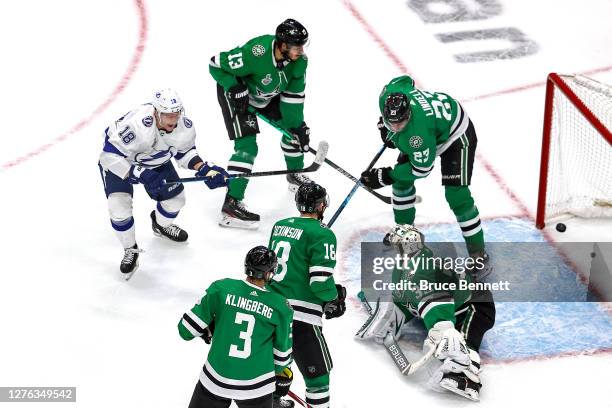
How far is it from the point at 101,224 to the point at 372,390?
1.88 metres

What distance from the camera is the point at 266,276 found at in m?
4.07

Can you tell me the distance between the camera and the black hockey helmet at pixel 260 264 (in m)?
4.04

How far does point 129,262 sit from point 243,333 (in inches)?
63.8

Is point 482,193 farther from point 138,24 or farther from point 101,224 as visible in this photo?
point 138,24

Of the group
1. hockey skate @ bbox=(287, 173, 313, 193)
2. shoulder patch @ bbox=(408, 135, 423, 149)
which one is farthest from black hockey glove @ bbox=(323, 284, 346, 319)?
hockey skate @ bbox=(287, 173, 313, 193)

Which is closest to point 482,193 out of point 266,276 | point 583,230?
point 583,230

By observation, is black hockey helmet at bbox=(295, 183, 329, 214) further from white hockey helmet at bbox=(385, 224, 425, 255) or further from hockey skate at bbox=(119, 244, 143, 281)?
hockey skate at bbox=(119, 244, 143, 281)

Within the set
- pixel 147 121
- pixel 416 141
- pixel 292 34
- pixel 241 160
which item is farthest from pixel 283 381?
pixel 292 34

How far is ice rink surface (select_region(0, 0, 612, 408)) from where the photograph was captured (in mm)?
4977

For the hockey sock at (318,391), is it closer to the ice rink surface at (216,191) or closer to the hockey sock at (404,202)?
the ice rink surface at (216,191)

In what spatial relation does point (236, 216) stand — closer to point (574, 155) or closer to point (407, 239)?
point (407, 239)

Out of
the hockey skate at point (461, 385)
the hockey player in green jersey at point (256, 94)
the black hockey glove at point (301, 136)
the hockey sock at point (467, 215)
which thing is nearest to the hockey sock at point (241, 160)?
the hockey player in green jersey at point (256, 94)

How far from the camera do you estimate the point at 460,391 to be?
477 centimetres

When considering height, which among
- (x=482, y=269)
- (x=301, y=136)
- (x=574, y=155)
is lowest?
(x=482, y=269)
